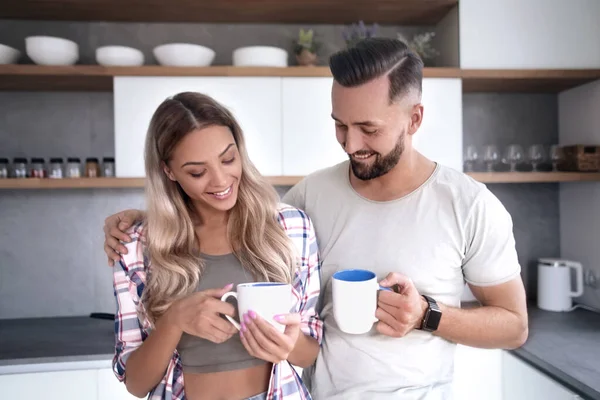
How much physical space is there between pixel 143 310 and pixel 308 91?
1.14 metres

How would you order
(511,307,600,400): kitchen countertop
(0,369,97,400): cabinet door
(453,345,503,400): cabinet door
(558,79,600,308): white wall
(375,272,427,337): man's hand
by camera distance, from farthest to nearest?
1. (558,79,600,308): white wall
2. (453,345,503,400): cabinet door
3. (0,369,97,400): cabinet door
4. (511,307,600,400): kitchen countertop
5. (375,272,427,337): man's hand

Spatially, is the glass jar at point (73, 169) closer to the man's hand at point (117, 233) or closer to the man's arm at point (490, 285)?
the man's hand at point (117, 233)

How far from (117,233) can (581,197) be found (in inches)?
79.5

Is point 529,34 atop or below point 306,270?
atop

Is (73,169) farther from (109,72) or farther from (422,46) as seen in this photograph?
(422,46)

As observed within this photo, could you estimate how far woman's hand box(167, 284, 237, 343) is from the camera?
79 cm

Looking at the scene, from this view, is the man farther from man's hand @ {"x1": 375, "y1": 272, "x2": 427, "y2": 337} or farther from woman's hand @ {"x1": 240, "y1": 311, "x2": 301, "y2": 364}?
woman's hand @ {"x1": 240, "y1": 311, "x2": 301, "y2": 364}

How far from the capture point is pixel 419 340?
102cm

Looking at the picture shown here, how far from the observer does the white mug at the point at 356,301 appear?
831 millimetres

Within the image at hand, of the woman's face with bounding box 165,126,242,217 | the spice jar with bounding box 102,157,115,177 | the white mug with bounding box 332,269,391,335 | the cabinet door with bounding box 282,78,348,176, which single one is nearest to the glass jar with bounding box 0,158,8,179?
the spice jar with bounding box 102,157,115,177

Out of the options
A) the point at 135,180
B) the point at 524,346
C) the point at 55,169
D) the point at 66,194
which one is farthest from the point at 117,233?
the point at 524,346

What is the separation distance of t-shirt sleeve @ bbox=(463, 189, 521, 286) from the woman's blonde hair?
0.41 m

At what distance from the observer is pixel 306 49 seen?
1.89 metres

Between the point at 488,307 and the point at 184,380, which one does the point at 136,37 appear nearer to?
the point at 184,380
